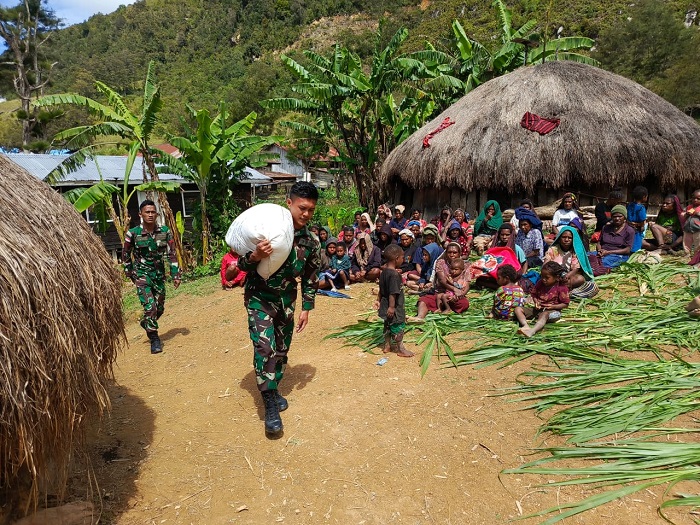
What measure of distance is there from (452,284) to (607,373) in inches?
84.4

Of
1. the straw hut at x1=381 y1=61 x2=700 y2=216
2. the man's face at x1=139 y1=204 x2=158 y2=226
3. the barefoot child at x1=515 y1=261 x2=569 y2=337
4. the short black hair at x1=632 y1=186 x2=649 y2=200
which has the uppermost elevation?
the straw hut at x1=381 y1=61 x2=700 y2=216

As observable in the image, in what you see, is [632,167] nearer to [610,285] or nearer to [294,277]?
[610,285]

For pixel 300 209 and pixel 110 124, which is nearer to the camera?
pixel 300 209

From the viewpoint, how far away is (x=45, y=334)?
6.71 ft

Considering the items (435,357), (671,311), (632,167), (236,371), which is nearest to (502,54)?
(632,167)

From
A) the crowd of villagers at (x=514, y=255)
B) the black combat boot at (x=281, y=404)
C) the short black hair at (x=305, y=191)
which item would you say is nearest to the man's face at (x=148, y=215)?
the crowd of villagers at (x=514, y=255)

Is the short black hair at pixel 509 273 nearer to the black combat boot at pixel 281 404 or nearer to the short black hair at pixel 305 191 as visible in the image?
the short black hair at pixel 305 191

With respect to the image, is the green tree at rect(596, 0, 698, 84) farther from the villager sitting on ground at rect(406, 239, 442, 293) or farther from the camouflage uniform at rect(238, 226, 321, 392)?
the camouflage uniform at rect(238, 226, 321, 392)

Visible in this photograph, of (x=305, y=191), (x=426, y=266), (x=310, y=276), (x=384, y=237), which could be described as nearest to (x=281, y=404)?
(x=310, y=276)

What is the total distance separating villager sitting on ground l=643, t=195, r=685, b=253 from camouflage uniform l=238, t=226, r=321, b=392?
256 inches

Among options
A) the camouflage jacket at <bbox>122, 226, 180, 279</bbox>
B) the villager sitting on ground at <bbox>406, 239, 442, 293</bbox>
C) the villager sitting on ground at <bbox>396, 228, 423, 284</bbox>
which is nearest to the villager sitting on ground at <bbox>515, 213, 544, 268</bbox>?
the villager sitting on ground at <bbox>406, 239, 442, 293</bbox>

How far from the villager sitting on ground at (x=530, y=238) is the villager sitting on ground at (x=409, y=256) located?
5.04 feet

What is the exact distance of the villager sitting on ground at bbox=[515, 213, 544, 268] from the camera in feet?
20.9

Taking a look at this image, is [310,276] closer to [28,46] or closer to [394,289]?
[394,289]
